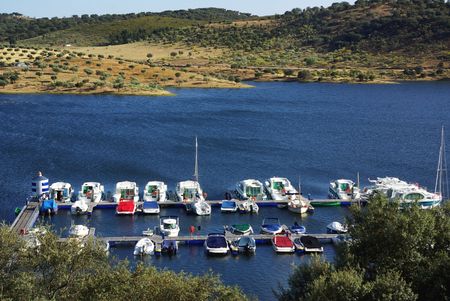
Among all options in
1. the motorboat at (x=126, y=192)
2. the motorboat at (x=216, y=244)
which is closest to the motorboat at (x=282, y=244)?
the motorboat at (x=216, y=244)

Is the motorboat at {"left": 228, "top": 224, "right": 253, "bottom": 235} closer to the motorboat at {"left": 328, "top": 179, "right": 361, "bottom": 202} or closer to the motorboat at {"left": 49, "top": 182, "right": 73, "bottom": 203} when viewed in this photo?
the motorboat at {"left": 328, "top": 179, "right": 361, "bottom": 202}

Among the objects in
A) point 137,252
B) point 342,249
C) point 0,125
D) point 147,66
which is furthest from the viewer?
point 147,66

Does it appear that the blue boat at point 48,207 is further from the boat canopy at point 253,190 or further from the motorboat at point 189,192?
the boat canopy at point 253,190

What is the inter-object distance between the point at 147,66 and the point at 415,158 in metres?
88.5

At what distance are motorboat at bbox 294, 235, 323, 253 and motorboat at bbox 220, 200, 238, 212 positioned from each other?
8.66 m

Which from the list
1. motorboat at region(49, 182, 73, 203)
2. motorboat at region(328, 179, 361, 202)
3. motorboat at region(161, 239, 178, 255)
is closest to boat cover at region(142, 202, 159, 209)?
motorboat at region(49, 182, 73, 203)

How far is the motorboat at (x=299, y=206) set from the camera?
5456cm

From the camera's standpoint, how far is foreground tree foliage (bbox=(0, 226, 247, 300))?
969 inches

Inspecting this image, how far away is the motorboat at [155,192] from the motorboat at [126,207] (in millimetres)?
2184

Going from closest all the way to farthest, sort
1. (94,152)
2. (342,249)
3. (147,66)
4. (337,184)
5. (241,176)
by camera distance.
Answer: (342,249) → (337,184) → (241,176) → (94,152) → (147,66)

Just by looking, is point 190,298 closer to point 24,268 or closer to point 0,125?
point 24,268

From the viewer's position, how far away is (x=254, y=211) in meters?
54.9

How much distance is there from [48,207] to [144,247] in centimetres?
1260

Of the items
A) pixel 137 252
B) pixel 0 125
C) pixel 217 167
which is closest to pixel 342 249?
pixel 137 252
